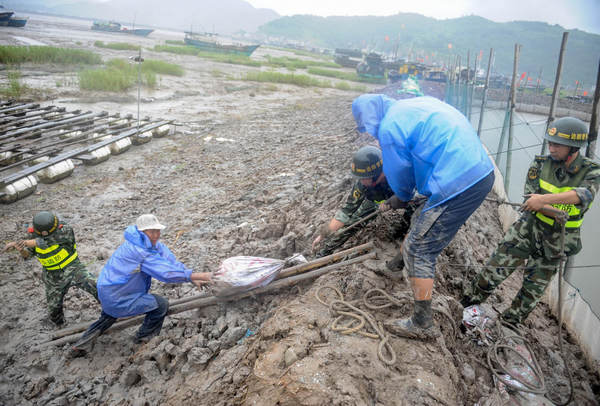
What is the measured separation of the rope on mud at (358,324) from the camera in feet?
7.39

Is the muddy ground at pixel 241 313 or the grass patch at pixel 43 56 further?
the grass patch at pixel 43 56

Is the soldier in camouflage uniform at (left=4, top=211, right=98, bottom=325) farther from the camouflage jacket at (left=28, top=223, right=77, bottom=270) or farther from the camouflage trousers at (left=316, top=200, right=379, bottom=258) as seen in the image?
the camouflage trousers at (left=316, top=200, right=379, bottom=258)

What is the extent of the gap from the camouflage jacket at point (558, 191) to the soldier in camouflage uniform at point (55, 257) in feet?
13.4

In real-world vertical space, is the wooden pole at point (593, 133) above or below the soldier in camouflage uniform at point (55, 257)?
above

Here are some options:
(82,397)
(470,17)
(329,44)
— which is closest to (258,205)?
(82,397)

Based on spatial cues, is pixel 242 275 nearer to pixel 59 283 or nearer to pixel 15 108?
pixel 59 283

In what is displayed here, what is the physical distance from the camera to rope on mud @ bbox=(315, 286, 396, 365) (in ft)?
7.39

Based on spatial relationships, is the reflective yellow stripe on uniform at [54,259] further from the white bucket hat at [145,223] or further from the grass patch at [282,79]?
the grass patch at [282,79]

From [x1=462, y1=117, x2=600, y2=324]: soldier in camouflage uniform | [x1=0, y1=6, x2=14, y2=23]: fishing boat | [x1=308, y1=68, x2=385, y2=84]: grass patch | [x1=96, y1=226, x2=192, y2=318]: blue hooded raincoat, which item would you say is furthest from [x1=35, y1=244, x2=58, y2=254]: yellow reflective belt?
[x1=0, y1=6, x2=14, y2=23]: fishing boat

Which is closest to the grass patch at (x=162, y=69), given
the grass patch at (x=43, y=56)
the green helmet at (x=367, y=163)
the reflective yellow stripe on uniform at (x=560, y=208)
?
the grass patch at (x=43, y=56)

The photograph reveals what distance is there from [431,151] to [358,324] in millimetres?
1303

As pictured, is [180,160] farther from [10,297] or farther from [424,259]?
[424,259]

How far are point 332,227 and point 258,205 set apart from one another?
2438 millimetres

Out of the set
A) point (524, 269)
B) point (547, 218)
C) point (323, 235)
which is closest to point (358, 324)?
point (323, 235)
